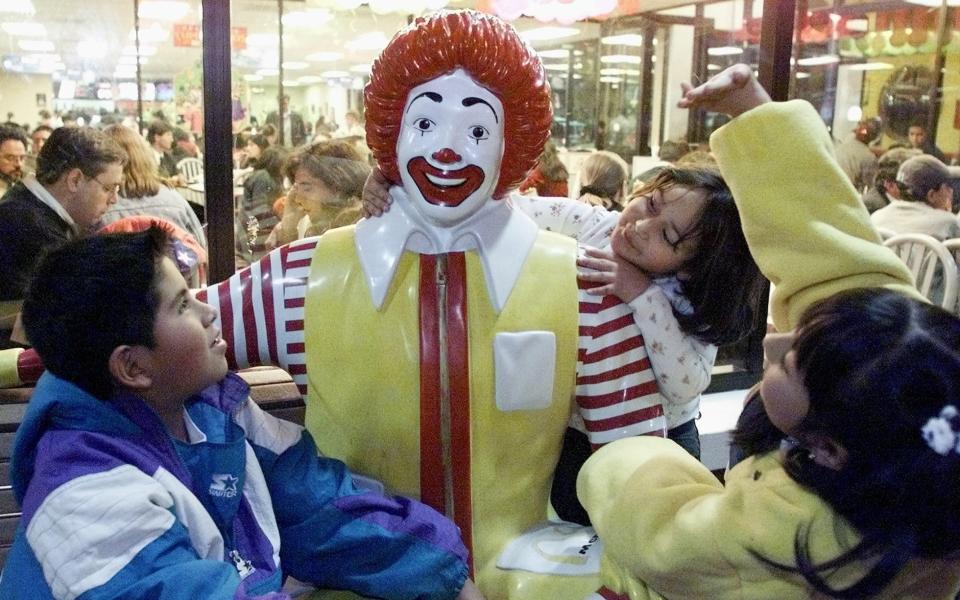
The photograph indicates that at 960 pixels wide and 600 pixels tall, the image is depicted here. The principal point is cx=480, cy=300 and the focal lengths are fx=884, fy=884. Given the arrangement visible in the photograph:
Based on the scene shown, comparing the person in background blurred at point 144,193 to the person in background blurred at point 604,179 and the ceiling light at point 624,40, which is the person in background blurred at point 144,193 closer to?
the person in background blurred at point 604,179

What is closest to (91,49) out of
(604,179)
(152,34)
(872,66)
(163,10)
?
(152,34)

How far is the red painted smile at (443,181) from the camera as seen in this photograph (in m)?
1.24

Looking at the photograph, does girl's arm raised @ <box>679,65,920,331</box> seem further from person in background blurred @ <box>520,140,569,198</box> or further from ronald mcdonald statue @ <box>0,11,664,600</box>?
person in background blurred @ <box>520,140,569,198</box>

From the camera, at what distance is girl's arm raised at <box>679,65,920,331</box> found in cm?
111

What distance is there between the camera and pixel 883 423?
81cm

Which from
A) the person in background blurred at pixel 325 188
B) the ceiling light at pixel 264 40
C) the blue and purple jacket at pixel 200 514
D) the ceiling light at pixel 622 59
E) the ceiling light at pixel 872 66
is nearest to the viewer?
the blue and purple jacket at pixel 200 514

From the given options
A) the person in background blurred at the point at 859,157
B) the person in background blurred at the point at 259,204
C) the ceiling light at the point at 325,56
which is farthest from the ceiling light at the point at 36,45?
the person in background blurred at the point at 859,157

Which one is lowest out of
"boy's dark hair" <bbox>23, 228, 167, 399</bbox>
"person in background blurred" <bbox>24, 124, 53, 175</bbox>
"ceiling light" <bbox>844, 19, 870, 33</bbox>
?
"boy's dark hair" <bbox>23, 228, 167, 399</bbox>

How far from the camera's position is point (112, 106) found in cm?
392

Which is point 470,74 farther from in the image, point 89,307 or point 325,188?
point 325,188

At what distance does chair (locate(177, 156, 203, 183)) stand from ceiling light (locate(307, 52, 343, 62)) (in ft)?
4.42

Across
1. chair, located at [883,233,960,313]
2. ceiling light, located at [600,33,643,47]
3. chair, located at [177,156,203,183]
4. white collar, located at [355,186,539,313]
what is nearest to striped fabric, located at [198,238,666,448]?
white collar, located at [355,186,539,313]

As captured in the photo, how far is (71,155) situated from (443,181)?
1.25 m

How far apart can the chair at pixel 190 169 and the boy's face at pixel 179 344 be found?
2302 millimetres
